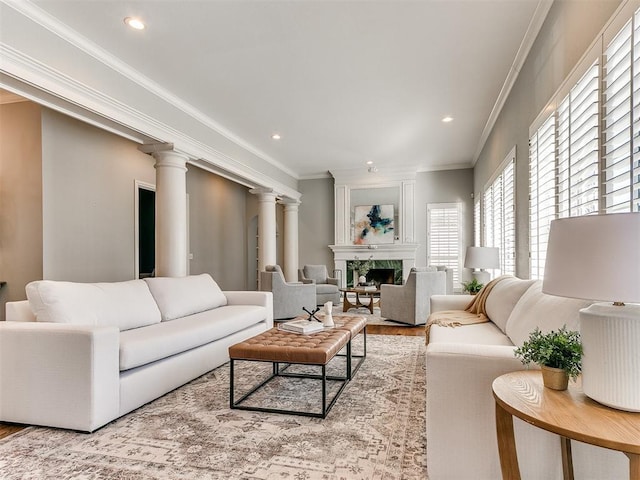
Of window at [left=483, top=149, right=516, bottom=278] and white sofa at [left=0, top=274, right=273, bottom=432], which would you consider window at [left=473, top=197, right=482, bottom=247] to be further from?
white sofa at [left=0, top=274, right=273, bottom=432]

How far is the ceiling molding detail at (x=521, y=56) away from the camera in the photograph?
2927mm

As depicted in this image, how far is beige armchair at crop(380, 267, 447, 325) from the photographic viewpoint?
18.4 ft

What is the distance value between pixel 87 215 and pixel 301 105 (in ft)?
10.1

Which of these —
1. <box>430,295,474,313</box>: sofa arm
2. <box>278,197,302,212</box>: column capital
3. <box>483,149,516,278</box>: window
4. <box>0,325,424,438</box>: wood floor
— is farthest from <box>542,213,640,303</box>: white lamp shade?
<box>278,197,302,212</box>: column capital

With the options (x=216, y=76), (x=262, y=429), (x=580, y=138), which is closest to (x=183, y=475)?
(x=262, y=429)

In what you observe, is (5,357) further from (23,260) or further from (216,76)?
(216,76)

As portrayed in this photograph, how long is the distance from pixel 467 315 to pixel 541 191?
1.25 m

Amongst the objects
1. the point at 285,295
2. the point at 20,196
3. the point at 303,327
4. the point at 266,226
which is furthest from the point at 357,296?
the point at 20,196

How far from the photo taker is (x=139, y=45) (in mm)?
3453

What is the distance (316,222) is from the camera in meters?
9.18

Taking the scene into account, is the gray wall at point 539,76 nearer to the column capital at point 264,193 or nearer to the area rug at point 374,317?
the area rug at point 374,317

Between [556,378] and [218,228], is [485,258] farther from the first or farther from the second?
[218,228]

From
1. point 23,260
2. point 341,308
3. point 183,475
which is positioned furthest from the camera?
point 341,308

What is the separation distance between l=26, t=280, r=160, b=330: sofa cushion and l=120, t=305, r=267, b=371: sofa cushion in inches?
6.0
